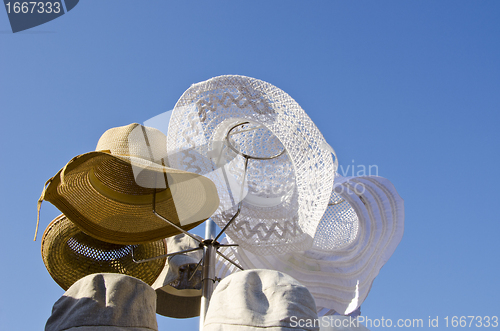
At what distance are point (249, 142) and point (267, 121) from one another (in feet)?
1.52

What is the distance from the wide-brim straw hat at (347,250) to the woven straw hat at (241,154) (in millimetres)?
264

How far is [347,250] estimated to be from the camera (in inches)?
105

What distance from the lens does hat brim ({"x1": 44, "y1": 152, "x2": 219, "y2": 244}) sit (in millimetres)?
2105

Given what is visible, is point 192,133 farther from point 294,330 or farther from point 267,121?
point 294,330

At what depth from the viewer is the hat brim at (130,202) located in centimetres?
211

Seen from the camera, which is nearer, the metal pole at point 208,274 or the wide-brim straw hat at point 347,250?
the metal pole at point 208,274

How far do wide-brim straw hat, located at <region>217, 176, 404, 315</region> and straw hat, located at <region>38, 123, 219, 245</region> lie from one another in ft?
1.46

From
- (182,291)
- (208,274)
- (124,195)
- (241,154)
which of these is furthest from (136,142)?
(182,291)

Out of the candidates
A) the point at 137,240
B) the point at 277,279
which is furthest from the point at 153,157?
the point at 277,279

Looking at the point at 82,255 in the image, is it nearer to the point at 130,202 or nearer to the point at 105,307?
the point at 130,202

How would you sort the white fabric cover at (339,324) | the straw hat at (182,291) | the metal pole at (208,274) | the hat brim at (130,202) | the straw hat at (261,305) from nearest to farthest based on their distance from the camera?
the straw hat at (261,305) < the white fabric cover at (339,324) < the metal pole at (208,274) < the hat brim at (130,202) < the straw hat at (182,291)

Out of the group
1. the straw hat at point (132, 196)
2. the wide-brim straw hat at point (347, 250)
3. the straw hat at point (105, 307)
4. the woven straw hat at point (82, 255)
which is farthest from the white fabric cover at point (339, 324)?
the woven straw hat at point (82, 255)

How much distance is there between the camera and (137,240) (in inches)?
87.7

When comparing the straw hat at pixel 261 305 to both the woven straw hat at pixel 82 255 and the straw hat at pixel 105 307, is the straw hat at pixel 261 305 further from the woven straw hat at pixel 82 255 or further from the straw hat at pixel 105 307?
the woven straw hat at pixel 82 255
